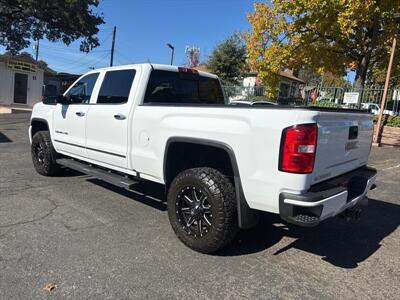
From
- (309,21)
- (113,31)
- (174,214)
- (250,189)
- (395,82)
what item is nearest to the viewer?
(250,189)

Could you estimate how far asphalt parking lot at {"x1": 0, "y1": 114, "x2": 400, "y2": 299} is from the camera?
3.29 m

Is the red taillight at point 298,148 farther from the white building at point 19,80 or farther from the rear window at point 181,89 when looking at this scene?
the white building at point 19,80

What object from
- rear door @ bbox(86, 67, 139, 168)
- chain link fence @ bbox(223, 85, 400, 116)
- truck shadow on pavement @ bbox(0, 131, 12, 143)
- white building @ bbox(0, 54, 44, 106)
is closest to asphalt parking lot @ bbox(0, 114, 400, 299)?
rear door @ bbox(86, 67, 139, 168)

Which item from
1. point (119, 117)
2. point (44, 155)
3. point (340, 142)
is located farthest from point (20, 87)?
point (340, 142)

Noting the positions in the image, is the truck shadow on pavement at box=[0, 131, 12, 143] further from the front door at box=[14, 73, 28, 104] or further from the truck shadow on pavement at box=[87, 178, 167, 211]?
the front door at box=[14, 73, 28, 104]

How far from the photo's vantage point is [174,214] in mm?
4215

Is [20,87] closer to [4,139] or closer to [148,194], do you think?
[4,139]

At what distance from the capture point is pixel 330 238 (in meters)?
4.66

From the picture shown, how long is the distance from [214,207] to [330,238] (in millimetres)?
1775

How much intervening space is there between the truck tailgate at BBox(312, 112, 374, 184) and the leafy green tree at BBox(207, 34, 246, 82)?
89.8 ft

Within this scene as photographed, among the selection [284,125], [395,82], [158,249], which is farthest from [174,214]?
[395,82]

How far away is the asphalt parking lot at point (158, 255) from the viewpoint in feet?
10.8

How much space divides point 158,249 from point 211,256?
1.83 ft

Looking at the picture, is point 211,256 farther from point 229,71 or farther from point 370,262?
point 229,71
